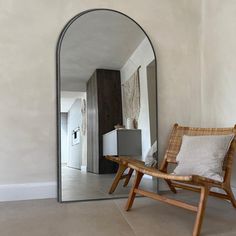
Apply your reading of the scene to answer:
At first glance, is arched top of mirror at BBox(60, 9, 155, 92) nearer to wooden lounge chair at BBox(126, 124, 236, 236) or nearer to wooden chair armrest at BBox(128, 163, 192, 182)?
wooden lounge chair at BBox(126, 124, 236, 236)

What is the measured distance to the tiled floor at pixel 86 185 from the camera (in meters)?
2.06

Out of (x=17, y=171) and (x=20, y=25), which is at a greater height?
(x=20, y=25)

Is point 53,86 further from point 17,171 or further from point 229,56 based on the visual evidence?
point 229,56

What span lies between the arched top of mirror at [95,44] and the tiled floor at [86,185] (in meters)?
0.67

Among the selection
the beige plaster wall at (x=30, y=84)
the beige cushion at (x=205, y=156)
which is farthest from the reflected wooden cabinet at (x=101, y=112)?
the beige cushion at (x=205, y=156)

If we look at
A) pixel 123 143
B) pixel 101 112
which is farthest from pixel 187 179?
pixel 101 112

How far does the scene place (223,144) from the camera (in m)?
1.82

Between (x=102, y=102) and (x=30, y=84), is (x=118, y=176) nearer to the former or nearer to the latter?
(x=102, y=102)

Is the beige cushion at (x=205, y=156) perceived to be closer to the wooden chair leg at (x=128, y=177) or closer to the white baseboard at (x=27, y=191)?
the wooden chair leg at (x=128, y=177)

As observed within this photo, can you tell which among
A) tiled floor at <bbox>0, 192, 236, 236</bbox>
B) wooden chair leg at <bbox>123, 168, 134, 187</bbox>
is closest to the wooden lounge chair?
tiled floor at <bbox>0, 192, 236, 236</bbox>

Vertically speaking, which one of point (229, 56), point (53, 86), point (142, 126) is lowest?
point (142, 126)

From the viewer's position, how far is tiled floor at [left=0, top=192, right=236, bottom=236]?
1405 mm

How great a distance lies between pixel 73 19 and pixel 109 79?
1.80 ft

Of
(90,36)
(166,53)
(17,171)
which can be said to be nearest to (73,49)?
(90,36)
